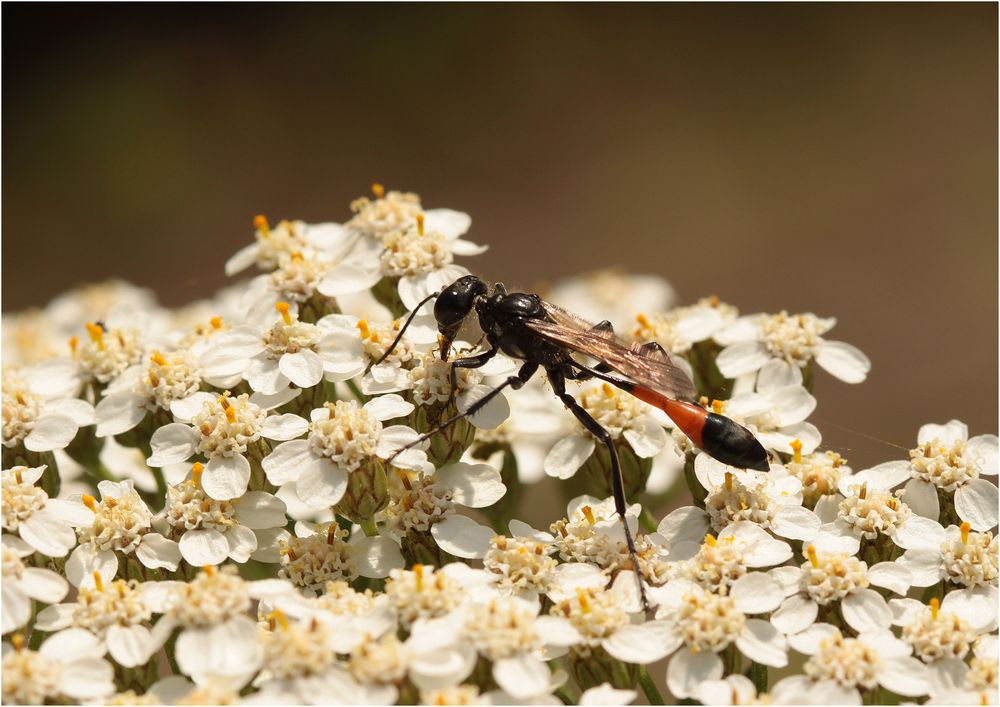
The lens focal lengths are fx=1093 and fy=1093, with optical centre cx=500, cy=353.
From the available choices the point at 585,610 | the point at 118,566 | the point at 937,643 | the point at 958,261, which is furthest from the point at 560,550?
the point at 958,261

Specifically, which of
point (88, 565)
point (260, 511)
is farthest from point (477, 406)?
point (88, 565)

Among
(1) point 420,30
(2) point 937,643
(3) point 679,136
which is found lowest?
(2) point 937,643

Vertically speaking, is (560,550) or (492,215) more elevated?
(492,215)

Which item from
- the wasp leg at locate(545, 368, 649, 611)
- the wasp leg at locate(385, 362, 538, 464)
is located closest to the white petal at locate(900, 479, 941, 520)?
the wasp leg at locate(545, 368, 649, 611)

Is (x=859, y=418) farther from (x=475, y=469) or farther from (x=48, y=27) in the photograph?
(x=48, y=27)

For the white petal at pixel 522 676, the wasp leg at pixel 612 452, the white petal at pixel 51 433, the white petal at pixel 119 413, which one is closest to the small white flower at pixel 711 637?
the wasp leg at pixel 612 452

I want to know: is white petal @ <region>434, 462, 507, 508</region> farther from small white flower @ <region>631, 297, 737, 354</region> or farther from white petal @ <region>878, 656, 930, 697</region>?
white petal @ <region>878, 656, 930, 697</region>

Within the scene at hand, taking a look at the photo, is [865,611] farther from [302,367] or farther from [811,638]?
[302,367]

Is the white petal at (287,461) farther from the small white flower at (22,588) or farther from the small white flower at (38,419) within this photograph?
the small white flower at (38,419)
